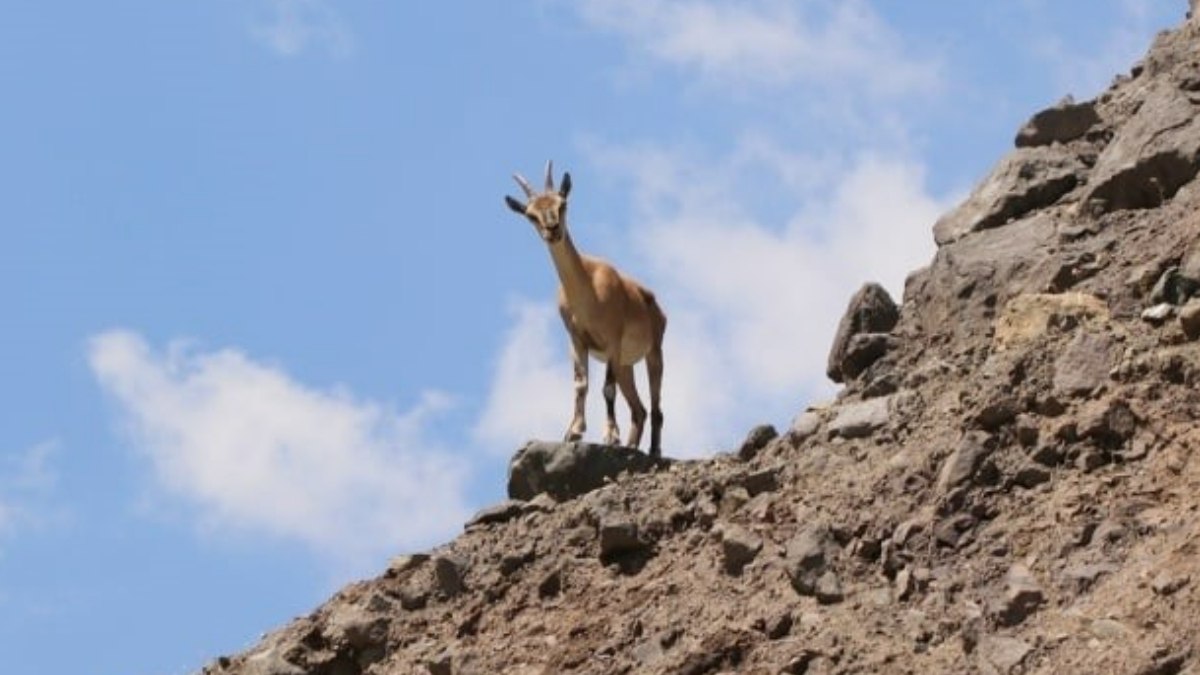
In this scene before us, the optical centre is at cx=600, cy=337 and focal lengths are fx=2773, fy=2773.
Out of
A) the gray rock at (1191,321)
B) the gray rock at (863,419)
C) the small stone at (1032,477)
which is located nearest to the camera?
the small stone at (1032,477)

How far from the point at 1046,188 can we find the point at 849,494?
5.37 metres

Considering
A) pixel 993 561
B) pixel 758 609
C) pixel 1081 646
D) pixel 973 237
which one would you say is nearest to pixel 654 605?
pixel 758 609

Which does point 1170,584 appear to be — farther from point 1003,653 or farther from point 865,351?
point 865,351

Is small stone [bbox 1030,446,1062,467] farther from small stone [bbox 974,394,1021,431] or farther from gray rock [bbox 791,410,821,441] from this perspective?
gray rock [bbox 791,410,821,441]

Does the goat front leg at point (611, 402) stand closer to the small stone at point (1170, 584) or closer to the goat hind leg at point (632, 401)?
the goat hind leg at point (632, 401)

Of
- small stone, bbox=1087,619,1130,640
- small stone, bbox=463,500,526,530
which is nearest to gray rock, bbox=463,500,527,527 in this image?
small stone, bbox=463,500,526,530

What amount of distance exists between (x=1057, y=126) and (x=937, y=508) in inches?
279

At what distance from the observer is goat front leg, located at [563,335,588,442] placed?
2464 cm

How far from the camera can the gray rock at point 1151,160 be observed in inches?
835

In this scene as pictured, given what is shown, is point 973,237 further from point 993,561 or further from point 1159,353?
point 993,561

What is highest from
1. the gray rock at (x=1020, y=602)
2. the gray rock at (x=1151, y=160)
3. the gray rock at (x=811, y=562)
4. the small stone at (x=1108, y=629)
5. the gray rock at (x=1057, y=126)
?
the gray rock at (x=1057, y=126)

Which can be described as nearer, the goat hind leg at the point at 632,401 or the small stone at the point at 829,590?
the small stone at the point at 829,590

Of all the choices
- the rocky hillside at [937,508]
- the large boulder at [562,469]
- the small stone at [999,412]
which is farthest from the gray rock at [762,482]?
the large boulder at [562,469]

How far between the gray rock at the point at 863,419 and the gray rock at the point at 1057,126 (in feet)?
14.6
